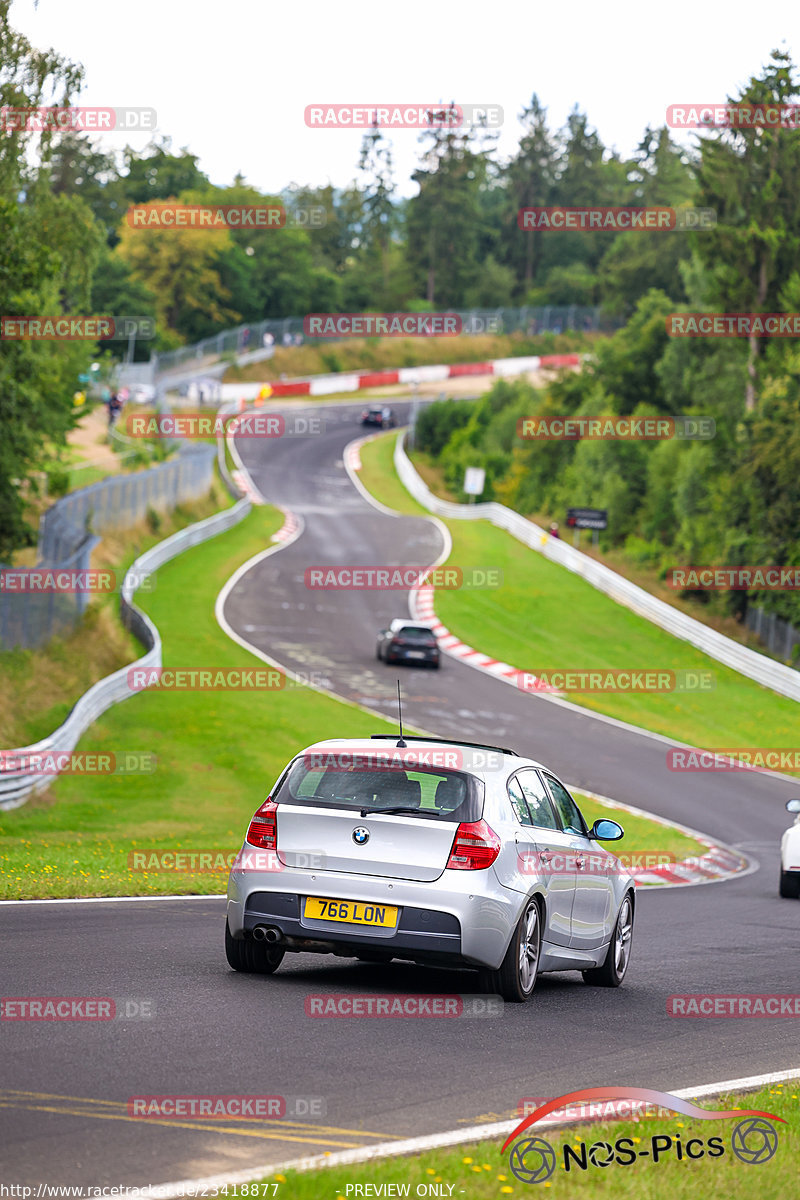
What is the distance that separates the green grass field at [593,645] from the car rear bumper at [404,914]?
26.9 m

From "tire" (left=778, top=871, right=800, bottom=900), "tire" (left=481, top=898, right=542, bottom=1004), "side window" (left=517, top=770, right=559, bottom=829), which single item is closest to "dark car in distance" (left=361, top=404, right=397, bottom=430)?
"tire" (left=778, top=871, right=800, bottom=900)

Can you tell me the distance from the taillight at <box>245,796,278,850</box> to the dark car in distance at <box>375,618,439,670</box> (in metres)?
29.0

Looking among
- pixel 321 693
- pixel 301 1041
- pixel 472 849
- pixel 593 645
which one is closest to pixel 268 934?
pixel 472 849

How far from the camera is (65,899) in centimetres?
1232

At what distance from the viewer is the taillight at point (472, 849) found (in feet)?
27.2

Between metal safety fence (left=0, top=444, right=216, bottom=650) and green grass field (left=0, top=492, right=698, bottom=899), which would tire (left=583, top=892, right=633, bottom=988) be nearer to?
green grass field (left=0, top=492, right=698, bottom=899)

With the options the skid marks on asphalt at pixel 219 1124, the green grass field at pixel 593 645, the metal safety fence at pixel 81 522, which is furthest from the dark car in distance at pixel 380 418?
the skid marks on asphalt at pixel 219 1124

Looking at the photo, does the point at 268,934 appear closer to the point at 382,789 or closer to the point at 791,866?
the point at 382,789

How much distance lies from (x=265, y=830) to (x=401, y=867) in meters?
0.91

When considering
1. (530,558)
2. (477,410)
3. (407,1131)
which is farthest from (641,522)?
(407,1131)

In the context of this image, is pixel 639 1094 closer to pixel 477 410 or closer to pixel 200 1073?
pixel 200 1073

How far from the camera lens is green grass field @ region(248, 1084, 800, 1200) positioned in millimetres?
4840

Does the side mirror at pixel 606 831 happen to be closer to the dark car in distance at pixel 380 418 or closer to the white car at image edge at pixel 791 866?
the white car at image edge at pixel 791 866

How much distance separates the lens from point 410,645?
37.9 metres
